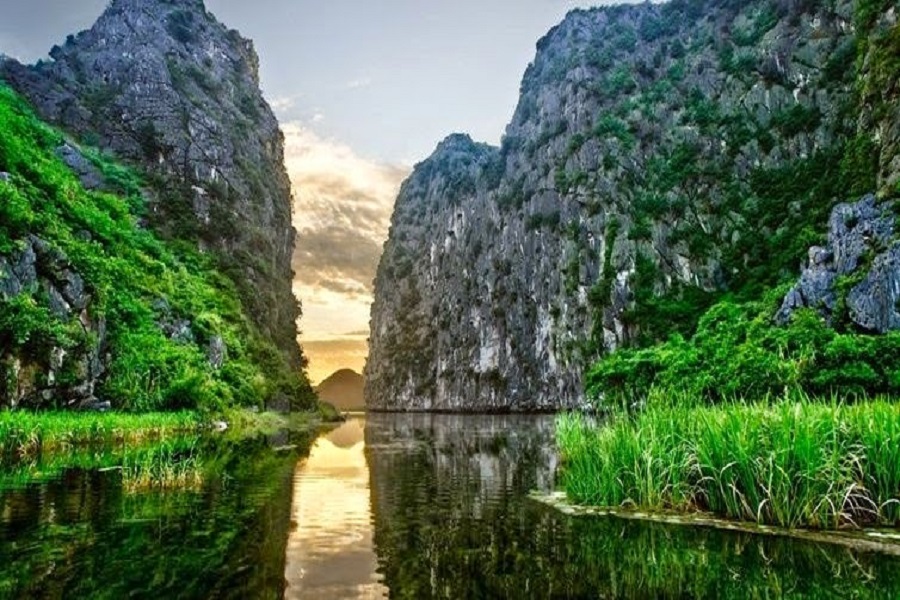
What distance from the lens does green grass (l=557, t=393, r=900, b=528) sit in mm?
12883

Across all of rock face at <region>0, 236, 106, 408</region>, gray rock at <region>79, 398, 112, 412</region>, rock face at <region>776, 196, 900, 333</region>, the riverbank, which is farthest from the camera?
rock face at <region>776, 196, 900, 333</region>

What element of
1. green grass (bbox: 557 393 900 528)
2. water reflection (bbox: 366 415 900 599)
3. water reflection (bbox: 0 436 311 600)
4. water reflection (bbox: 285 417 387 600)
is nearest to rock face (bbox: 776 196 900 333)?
green grass (bbox: 557 393 900 528)

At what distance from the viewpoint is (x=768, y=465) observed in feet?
44.0

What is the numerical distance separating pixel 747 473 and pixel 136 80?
120101mm

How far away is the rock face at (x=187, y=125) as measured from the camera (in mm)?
99312

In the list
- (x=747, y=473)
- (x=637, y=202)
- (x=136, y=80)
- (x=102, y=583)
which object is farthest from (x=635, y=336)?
(x=102, y=583)

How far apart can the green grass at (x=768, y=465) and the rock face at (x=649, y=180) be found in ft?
183

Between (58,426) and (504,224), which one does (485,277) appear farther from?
(58,426)

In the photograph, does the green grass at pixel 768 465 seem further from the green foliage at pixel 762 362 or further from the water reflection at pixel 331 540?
the water reflection at pixel 331 540

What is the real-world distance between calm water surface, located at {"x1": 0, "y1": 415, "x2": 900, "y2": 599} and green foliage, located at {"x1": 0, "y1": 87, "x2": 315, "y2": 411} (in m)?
18.2

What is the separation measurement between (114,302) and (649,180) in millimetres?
101308

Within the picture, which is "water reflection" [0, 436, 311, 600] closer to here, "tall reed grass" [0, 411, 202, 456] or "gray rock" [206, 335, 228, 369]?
"tall reed grass" [0, 411, 202, 456]

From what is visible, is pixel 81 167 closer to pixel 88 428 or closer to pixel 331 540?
pixel 88 428

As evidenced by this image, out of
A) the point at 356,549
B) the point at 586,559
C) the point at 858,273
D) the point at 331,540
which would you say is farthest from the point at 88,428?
the point at 858,273
